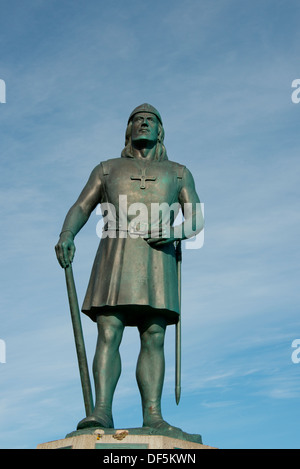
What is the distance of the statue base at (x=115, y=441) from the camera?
8188 millimetres

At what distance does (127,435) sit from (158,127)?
387cm

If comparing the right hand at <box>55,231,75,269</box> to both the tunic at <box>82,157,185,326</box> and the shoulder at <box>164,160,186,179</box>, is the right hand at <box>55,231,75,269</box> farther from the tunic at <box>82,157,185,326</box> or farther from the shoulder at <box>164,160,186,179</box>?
the shoulder at <box>164,160,186,179</box>

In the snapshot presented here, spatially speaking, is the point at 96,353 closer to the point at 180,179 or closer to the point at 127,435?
the point at 127,435

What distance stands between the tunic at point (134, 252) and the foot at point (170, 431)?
4.02 feet

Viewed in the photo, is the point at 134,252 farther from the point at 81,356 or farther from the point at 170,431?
the point at 170,431

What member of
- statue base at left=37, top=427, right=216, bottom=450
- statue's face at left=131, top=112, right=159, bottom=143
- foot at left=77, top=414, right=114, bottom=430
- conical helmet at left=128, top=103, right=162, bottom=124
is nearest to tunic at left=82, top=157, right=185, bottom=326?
statue's face at left=131, top=112, right=159, bottom=143

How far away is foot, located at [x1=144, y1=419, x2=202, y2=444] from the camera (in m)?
8.64

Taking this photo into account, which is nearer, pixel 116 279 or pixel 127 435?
pixel 127 435

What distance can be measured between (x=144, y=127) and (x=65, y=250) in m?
1.83

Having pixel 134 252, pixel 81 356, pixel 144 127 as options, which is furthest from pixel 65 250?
pixel 144 127

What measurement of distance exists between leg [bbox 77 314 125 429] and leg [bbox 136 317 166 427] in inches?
10.5
